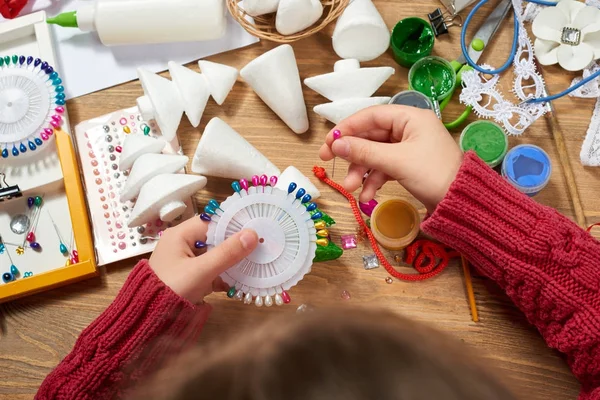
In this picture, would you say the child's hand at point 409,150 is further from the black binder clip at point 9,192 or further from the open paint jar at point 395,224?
the black binder clip at point 9,192

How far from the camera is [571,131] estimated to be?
0.76m

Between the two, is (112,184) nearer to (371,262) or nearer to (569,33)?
(371,262)

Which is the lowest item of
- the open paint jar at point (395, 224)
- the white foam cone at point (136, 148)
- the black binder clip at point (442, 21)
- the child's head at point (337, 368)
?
the open paint jar at point (395, 224)

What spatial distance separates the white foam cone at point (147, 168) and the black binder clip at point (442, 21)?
428mm

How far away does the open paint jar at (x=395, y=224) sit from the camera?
0.73 m

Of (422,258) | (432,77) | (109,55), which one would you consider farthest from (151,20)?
(422,258)

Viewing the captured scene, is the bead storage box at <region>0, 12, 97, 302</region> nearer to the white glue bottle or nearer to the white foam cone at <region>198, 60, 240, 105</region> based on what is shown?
the white glue bottle

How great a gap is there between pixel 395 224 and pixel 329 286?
0.13 metres

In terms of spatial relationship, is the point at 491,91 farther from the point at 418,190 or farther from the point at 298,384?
the point at 298,384

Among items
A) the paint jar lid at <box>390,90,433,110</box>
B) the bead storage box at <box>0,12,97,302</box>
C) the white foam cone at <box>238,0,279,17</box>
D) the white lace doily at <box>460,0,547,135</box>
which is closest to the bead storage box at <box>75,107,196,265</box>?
Result: the bead storage box at <box>0,12,97,302</box>

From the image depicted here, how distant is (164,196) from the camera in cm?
72

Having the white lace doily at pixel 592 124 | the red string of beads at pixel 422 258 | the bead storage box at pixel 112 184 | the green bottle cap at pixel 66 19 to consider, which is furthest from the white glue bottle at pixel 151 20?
the white lace doily at pixel 592 124

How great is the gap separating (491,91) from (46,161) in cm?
68

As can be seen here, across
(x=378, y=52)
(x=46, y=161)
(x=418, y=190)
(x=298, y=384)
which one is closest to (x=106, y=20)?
(x=46, y=161)
